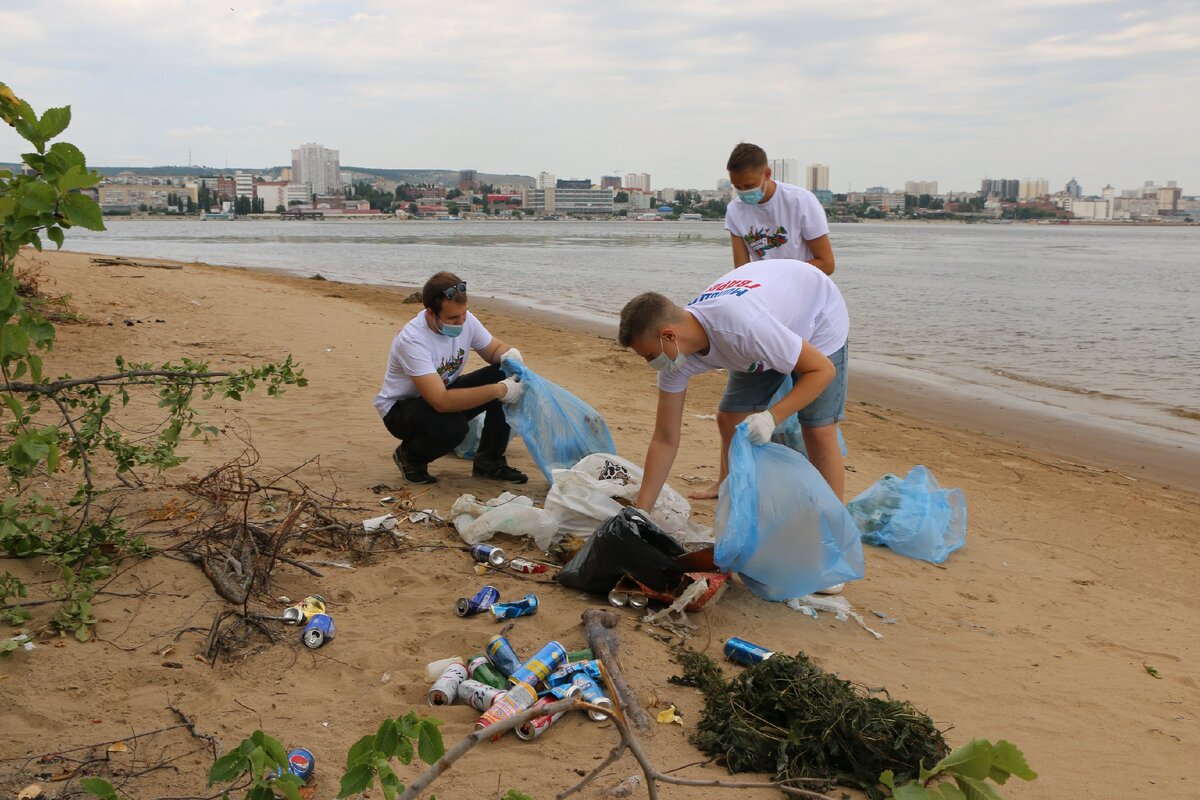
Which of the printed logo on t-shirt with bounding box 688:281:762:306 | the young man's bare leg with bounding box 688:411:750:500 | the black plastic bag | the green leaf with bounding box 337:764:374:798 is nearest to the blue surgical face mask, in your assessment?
the printed logo on t-shirt with bounding box 688:281:762:306

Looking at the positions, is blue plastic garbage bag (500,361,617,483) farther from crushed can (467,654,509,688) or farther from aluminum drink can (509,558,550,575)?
crushed can (467,654,509,688)

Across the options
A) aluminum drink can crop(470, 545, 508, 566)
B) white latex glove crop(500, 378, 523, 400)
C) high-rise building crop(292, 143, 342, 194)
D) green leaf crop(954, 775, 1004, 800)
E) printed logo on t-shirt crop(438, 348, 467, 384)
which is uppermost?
high-rise building crop(292, 143, 342, 194)

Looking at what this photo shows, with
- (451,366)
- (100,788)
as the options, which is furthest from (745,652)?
(451,366)

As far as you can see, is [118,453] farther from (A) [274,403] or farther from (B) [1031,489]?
(B) [1031,489]

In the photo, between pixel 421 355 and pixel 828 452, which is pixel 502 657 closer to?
pixel 828 452

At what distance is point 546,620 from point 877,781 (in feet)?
3.79

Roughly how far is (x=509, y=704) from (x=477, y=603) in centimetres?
64

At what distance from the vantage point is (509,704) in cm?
239

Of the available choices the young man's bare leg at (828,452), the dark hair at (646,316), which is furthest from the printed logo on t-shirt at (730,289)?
the young man's bare leg at (828,452)

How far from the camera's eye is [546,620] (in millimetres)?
2996

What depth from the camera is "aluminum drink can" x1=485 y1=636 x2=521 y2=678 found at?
2.62 meters

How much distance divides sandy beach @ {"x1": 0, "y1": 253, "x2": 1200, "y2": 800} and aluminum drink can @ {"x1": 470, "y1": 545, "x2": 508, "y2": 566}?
9 cm

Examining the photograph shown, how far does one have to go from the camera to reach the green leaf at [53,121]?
1.86m

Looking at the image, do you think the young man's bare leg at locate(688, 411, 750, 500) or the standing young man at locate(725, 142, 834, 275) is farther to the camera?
the standing young man at locate(725, 142, 834, 275)
